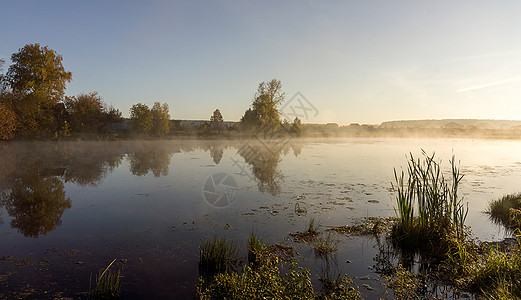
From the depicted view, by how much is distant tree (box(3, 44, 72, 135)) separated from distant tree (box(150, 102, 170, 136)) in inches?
701

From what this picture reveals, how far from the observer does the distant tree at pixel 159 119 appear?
57906mm

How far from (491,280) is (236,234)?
6274mm

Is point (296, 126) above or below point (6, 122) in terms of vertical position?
above

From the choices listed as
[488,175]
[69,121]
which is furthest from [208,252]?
[69,121]

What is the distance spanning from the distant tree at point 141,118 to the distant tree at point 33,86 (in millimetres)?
14397

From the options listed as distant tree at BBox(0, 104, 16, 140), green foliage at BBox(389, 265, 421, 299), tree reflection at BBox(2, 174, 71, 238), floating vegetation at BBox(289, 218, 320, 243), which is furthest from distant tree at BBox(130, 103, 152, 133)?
green foliage at BBox(389, 265, 421, 299)

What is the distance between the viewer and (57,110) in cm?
4781

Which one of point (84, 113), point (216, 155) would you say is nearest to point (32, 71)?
point (84, 113)

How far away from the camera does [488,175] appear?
19438 mm

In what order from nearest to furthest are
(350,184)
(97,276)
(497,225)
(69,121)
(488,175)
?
(97,276) < (497,225) < (350,184) < (488,175) < (69,121)

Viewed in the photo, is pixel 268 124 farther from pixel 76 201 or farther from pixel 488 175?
pixel 76 201

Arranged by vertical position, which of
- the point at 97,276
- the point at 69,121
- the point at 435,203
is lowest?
the point at 97,276

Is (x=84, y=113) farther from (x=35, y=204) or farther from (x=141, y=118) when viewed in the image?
(x=35, y=204)

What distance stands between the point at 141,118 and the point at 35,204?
49436 millimetres
